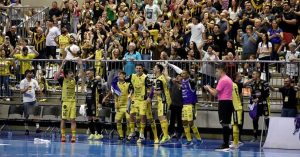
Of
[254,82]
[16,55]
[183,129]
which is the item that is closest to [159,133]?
[183,129]

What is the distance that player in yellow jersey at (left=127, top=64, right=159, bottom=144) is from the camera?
101ft

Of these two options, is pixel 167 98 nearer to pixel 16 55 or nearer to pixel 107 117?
pixel 107 117

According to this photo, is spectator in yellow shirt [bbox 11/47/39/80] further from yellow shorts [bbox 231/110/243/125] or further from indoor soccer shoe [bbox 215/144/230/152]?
indoor soccer shoe [bbox 215/144/230/152]

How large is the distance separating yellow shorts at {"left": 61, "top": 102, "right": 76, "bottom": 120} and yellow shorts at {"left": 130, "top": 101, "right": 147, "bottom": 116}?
72.3 inches

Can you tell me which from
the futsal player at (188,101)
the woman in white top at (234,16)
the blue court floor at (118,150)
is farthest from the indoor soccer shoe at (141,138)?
the woman in white top at (234,16)

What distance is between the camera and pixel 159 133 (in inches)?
1303

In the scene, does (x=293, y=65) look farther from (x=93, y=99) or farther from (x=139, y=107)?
(x=93, y=99)

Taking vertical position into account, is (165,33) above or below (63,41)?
above

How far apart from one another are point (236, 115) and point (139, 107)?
333cm

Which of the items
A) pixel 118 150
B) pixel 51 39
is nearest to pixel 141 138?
pixel 118 150

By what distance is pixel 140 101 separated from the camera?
30953mm

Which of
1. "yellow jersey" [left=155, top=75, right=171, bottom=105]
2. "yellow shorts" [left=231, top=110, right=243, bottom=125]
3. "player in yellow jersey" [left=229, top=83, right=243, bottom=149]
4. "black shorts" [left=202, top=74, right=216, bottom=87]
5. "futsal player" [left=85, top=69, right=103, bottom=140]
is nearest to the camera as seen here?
"player in yellow jersey" [left=229, top=83, right=243, bottom=149]

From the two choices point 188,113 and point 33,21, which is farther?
point 33,21

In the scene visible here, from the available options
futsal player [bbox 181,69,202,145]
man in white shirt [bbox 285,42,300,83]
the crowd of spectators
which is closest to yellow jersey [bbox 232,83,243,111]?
futsal player [bbox 181,69,202,145]
